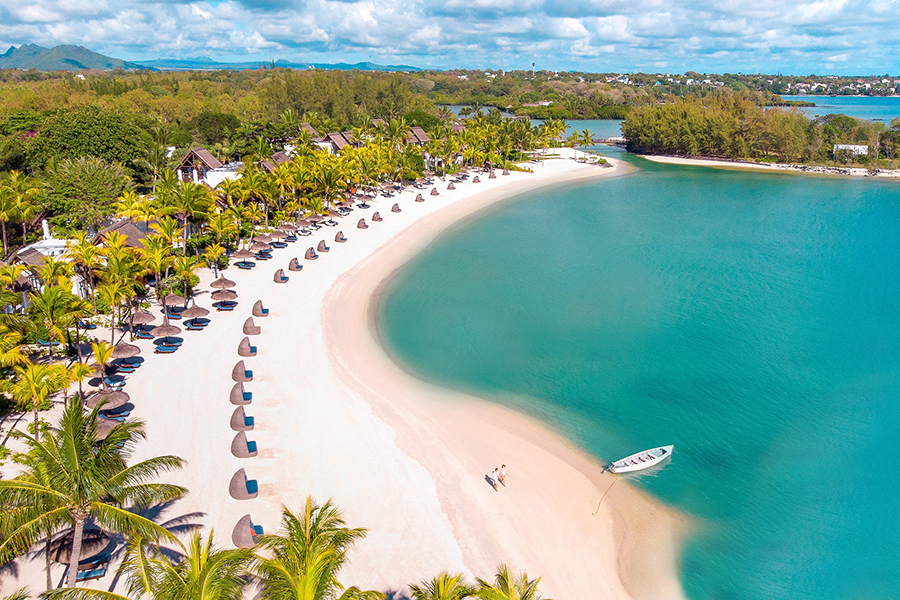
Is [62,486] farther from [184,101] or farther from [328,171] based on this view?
[184,101]

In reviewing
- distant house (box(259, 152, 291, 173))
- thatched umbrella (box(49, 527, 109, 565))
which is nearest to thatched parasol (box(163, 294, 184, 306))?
thatched umbrella (box(49, 527, 109, 565))

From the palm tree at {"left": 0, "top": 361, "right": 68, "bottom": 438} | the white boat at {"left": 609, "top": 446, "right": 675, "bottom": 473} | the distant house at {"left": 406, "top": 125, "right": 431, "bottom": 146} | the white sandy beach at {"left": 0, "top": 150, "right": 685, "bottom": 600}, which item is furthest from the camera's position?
the distant house at {"left": 406, "top": 125, "right": 431, "bottom": 146}

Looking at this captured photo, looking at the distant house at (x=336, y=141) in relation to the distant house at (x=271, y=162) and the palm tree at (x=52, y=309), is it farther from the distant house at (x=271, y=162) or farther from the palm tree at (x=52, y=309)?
the palm tree at (x=52, y=309)

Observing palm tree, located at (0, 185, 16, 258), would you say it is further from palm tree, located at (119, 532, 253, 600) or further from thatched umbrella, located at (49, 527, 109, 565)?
palm tree, located at (119, 532, 253, 600)

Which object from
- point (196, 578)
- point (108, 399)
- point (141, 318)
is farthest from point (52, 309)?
point (196, 578)

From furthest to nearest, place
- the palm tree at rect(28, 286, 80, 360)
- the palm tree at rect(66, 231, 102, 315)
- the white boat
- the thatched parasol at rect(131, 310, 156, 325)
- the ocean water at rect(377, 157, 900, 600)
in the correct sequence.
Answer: the palm tree at rect(66, 231, 102, 315) → the thatched parasol at rect(131, 310, 156, 325) → the palm tree at rect(28, 286, 80, 360) → the white boat → the ocean water at rect(377, 157, 900, 600)
